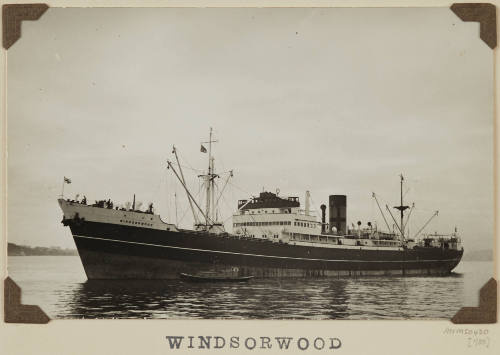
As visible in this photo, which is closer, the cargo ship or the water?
the water

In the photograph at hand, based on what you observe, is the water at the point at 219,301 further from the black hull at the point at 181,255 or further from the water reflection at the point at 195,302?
the black hull at the point at 181,255

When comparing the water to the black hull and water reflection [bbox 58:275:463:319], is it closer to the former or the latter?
water reflection [bbox 58:275:463:319]

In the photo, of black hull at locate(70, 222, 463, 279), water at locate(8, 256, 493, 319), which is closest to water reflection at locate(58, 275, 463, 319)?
water at locate(8, 256, 493, 319)

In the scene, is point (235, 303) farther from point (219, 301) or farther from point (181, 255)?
point (181, 255)

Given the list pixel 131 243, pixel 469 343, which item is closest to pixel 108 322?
pixel 469 343

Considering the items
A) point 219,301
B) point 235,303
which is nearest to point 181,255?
point 219,301

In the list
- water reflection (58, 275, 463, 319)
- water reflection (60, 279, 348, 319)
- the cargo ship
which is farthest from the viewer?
the cargo ship

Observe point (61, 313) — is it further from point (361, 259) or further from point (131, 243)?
point (361, 259)
